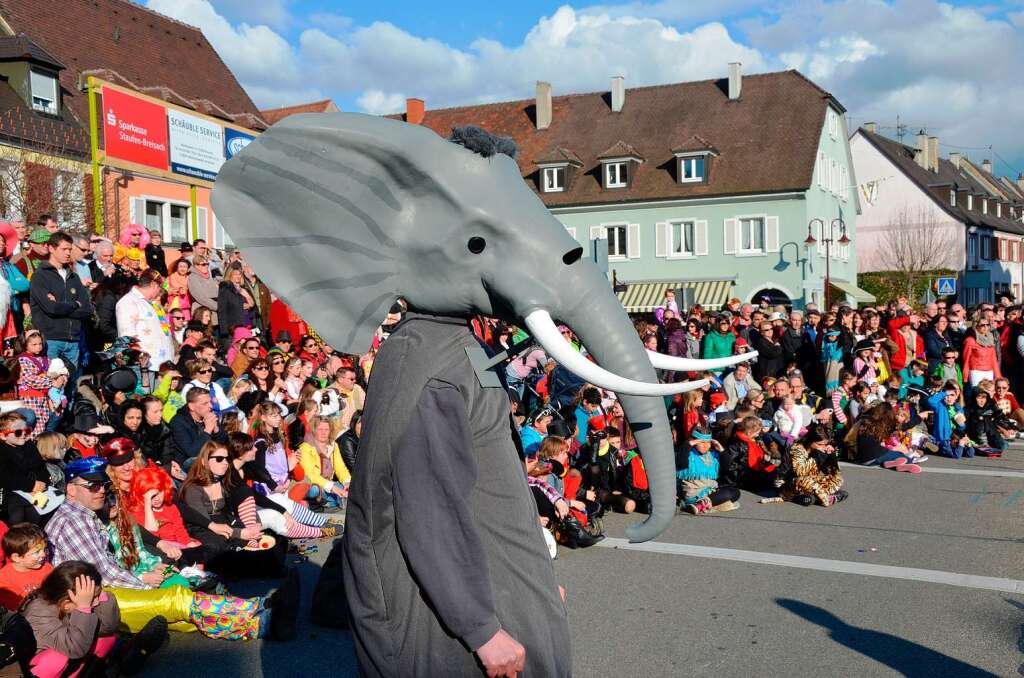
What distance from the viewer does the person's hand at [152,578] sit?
19.4ft

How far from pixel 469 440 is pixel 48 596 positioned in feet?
11.4

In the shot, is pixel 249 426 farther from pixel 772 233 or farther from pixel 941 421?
pixel 772 233

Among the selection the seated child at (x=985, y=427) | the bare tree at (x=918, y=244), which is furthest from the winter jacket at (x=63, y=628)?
the bare tree at (x=918, y=244)

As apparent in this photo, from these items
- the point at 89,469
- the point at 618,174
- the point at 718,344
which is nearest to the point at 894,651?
the point at 89,469

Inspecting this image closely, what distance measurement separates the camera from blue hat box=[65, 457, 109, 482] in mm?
5935

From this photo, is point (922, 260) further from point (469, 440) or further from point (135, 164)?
point (469, 440)

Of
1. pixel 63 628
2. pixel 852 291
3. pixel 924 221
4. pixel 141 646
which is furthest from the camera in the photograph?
pixel 924 221

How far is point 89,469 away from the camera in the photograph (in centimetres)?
605

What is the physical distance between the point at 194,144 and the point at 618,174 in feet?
80.6

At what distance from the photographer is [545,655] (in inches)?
97.9

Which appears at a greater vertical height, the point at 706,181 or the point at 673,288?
the point at 706,181

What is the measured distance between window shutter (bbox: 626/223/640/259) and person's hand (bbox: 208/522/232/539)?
3395 cm

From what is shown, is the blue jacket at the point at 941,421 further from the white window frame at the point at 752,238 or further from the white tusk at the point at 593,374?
the white window frame at the point at 752,238

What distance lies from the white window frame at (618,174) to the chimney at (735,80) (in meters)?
6.07
